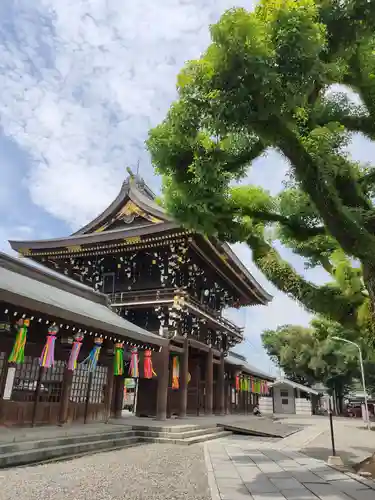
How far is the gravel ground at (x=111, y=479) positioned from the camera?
19.1 ft

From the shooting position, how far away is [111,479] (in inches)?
270

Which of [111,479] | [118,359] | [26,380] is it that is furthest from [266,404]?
[111,479]

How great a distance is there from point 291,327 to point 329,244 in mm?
44000

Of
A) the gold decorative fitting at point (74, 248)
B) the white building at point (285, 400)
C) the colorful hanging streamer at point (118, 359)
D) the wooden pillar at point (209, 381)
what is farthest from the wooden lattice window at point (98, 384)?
the white building at point (285, 400)

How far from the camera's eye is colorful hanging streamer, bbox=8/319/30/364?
9.77 meters

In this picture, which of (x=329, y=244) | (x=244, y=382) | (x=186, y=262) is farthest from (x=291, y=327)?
(x=329, y=244)

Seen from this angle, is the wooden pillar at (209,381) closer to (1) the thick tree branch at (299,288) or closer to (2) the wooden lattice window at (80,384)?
(2) the wooden lattice window at (80,384)

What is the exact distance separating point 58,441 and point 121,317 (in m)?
8.97

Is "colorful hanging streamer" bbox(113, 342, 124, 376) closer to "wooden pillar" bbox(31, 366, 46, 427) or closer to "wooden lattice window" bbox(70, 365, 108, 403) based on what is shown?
"wooden lattice window" bbox(70, 365, 108, 403)

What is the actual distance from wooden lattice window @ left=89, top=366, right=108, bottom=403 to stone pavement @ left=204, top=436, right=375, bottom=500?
541 cm

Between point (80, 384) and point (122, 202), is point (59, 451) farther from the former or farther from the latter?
point (122, 202)

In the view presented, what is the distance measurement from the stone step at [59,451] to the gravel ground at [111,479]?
40cm

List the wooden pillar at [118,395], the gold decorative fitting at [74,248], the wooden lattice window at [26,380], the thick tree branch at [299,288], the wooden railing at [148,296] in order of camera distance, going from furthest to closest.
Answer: the gold decorative fitting at [74,248] < the wooden railing at [148,296] < the wooden pillar at [118,395] < the wooden lattice window at [26,380] < the thick tree branch at [299,288]

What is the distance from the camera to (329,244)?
10.5 meters
